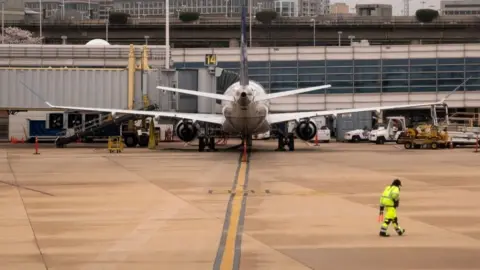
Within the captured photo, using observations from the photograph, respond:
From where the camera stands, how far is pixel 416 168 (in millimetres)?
43875

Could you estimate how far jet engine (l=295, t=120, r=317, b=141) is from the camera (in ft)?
201

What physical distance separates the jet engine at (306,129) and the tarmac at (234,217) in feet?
48.0

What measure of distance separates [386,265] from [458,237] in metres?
4.14

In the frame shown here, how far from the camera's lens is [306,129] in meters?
61.3

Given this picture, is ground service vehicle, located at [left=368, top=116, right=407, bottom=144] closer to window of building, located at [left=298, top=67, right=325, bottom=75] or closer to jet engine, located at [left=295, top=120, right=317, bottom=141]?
window of building, located at [left=298, top=67, right=325, bottom=75]

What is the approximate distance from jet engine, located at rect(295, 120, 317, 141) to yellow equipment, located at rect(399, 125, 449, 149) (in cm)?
875

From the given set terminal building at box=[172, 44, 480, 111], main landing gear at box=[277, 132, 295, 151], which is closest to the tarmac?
main landing gear at box=[277, 132, 295, 151]

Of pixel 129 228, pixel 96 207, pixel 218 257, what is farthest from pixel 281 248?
pixel 96 207

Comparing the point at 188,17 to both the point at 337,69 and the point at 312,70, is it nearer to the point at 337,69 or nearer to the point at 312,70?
the point at 312,70

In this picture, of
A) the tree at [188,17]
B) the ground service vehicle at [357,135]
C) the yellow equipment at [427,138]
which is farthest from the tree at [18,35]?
the yellow equipment at [427,138]

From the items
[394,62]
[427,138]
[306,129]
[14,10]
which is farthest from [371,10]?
[306,129]

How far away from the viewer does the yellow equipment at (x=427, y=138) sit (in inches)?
2598

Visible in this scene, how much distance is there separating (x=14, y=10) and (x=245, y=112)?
133029 millimetres

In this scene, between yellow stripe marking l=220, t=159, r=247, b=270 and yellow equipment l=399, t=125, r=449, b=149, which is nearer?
yellow stripe marking l=220, t=159, r=247, b=270
